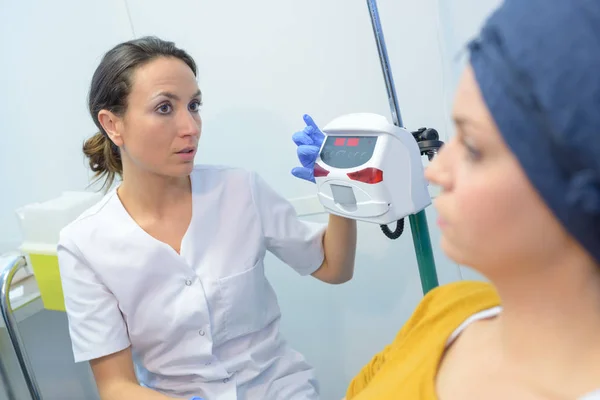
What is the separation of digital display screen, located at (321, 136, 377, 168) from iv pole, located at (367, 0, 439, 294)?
7.0 inches

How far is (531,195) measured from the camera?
0.46m

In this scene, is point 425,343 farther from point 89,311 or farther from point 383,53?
point 89,311

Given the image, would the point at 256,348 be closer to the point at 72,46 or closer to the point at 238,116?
the point at 238,116

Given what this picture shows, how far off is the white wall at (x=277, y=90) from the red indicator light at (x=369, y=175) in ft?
1.70

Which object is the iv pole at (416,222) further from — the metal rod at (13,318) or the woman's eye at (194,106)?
the metal rod at (13,318)

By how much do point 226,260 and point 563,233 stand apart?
2.58 ft

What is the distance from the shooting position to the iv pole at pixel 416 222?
1.01 meters

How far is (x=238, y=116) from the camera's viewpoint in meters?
1.47

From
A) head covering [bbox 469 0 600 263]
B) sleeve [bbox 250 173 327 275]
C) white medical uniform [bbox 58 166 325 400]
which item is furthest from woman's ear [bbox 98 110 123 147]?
head covering [bbox 469 0 600 263]

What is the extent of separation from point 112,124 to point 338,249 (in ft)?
1.84

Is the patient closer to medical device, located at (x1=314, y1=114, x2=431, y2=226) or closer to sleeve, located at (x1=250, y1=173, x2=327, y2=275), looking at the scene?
medical device, located at (x1=314, y1=114, x2=431, y2=226)

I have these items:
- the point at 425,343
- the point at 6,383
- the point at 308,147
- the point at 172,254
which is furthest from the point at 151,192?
the point at 6,383

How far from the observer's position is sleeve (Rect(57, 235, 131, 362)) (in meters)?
1.08

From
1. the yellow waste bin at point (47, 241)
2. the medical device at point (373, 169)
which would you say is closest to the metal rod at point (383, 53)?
the medical device at point (373, 169)
